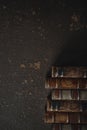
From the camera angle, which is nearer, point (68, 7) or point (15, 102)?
point (68, 7)

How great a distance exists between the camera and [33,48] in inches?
58.6

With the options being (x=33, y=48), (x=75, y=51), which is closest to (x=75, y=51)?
(x=75, y=51)

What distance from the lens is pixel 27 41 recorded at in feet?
4.87

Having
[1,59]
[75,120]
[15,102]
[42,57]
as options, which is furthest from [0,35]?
[75,120]

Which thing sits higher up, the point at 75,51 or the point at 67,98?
the point at 75,51

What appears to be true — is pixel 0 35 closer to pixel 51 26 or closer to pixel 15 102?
pixel 51 26

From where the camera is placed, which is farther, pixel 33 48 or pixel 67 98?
pixel 33 48

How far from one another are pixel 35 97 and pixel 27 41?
33 centimetres

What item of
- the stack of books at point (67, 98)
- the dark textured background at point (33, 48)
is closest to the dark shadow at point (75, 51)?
the dark textured background at point (33, 48)

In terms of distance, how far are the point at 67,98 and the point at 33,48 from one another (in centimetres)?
34

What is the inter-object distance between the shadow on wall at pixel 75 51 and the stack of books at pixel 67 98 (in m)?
0.10

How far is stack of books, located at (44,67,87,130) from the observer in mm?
1361

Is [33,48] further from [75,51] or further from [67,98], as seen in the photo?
[67,98]

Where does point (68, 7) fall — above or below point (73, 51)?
above
